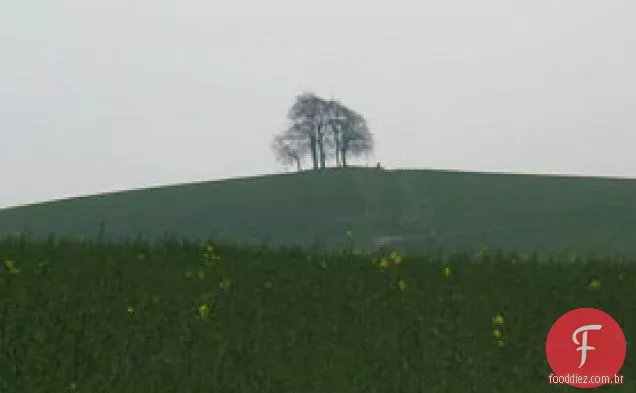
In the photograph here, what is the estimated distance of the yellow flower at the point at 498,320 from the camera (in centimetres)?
982

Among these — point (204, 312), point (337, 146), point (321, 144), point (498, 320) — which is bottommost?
point (498, 320)

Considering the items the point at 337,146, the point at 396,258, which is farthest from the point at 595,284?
the point at 337,146

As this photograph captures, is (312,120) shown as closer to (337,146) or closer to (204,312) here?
(337,146)

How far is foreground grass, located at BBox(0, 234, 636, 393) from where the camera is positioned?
8.25 meters

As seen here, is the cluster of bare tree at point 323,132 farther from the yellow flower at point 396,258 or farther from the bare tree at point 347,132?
the yellow flower at point 396,258

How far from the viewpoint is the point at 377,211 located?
24188 millimetres

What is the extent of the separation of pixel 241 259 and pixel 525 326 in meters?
3.98

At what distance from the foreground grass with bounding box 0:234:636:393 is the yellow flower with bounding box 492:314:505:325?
0.14 feet

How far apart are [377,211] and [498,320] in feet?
47.2

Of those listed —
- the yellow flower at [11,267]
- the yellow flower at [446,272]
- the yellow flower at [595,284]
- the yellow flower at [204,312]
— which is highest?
the yellow flower at [11,267]

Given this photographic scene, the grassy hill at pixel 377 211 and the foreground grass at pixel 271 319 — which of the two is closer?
the foreground grass at pixel 271 319

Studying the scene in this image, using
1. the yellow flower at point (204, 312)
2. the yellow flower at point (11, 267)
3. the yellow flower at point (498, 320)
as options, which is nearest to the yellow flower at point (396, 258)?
the yellow flower at point (498, 320)

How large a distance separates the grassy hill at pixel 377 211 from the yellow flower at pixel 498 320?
955 cm

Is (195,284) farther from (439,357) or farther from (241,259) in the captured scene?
(439,357)
